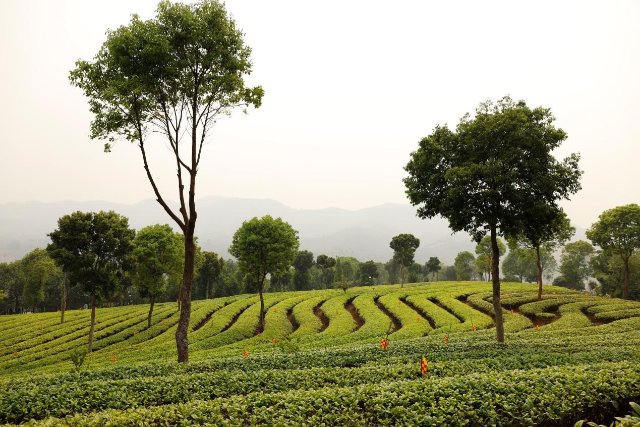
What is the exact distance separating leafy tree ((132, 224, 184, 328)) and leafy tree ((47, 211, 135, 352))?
22.5 ft

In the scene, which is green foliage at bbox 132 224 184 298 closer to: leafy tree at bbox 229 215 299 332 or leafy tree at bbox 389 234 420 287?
leafy tree at bbox 229 215 299 332

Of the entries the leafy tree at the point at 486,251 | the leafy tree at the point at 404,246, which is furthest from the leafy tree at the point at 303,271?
the leafy tree at the point at 486,251

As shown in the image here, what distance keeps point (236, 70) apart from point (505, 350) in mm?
21510

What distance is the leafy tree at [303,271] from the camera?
391ft

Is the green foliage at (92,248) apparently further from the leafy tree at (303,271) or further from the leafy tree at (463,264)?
the leafy tree at (463,264)

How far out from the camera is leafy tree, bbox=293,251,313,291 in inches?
4692

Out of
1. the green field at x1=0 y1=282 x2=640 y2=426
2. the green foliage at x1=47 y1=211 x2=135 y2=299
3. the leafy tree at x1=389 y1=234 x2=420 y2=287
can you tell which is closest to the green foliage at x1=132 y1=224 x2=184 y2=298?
the green foliage at x1=47 y1=211 x2=135 y2=299

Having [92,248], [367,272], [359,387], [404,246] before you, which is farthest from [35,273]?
[359,387]

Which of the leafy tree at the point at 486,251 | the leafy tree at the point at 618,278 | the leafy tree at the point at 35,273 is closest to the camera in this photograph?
the leafy tree at the point at 618,278

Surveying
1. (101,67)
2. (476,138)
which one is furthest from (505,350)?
(101,67)

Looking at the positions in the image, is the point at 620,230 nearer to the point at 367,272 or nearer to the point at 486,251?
the point at 486,251

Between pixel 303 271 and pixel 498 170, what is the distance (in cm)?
10334

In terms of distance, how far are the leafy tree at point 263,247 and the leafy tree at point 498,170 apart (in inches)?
1073

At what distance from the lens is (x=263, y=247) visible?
1892 inches
